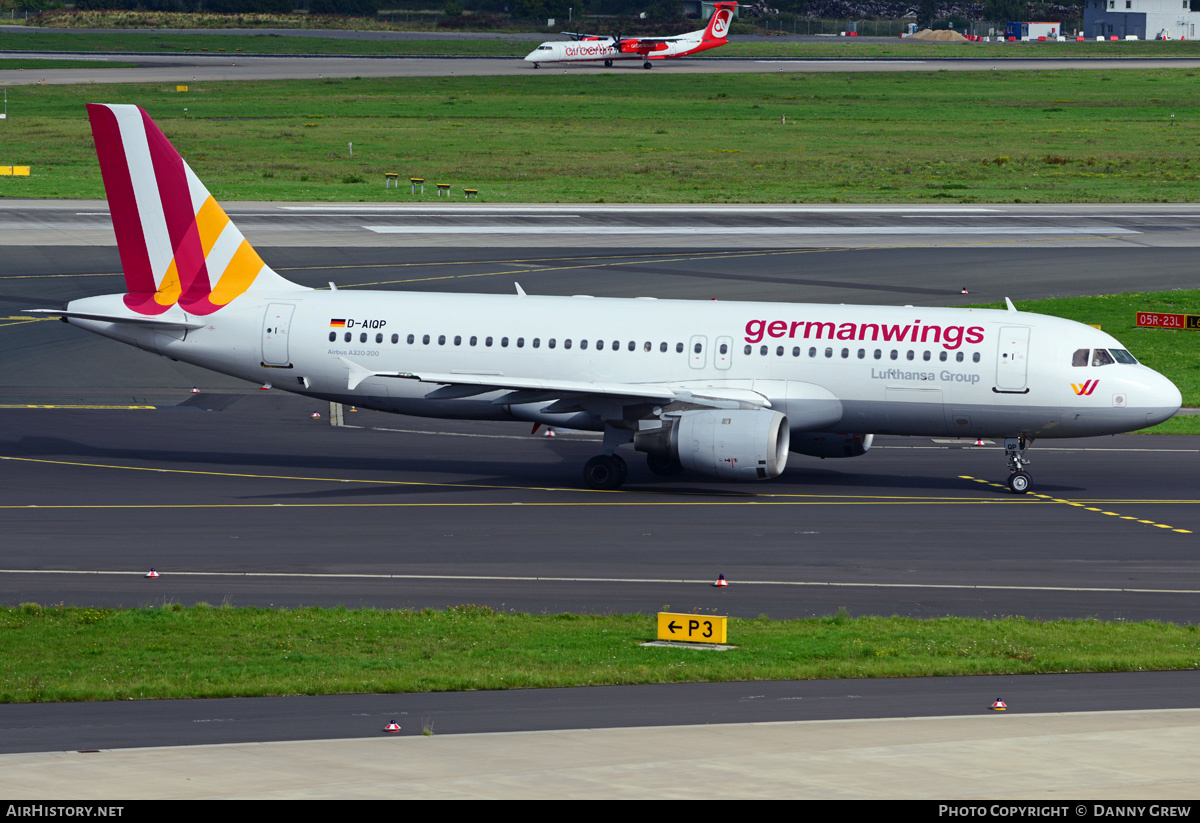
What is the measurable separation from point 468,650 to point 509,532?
10.3m

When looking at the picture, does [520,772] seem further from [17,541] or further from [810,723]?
[17,541]

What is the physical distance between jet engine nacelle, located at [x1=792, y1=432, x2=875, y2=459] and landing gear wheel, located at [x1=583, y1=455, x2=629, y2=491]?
4.82 meters

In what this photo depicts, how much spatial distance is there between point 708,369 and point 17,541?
56.7 feet

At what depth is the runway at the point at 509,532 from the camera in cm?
2194

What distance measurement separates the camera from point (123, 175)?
4262 centimetres

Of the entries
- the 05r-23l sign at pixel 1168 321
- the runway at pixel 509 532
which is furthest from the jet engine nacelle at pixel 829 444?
the 05r-23l sign at pixel 1168 321

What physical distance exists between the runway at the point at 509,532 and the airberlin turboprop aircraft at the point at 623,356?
178 cm

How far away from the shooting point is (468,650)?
25.0m

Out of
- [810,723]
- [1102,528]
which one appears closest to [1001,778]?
[810,723]

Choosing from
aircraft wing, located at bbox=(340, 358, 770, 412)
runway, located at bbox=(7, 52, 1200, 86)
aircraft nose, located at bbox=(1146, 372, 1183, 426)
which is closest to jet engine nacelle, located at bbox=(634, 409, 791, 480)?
aircraft wing, located at bbox=(340, 358, 770, 412)

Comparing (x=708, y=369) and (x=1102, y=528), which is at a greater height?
(x=708, y=369)

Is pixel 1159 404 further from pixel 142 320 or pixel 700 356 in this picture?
pixel 142 320
